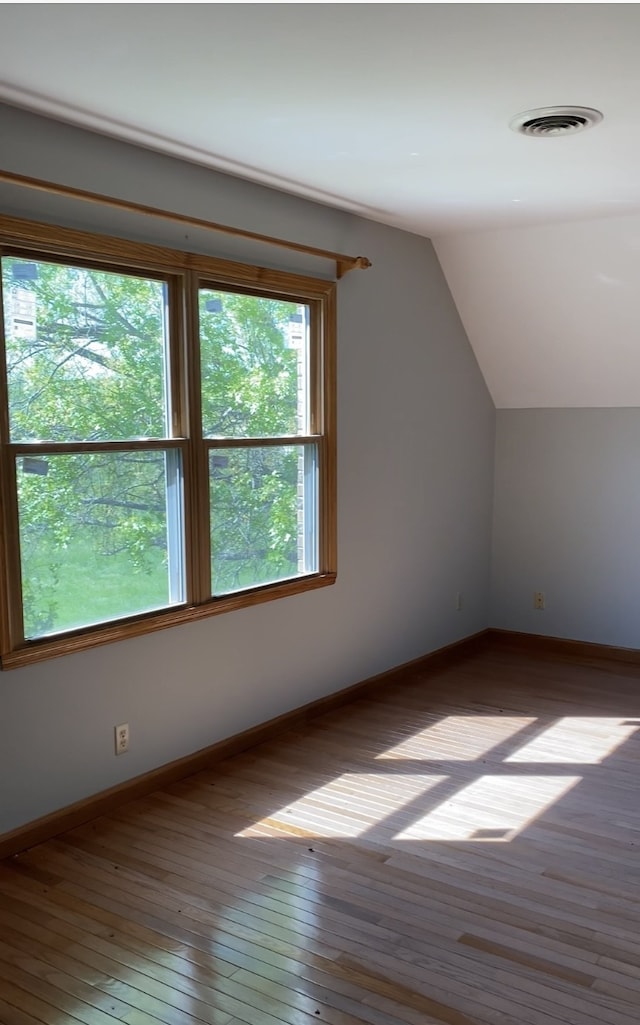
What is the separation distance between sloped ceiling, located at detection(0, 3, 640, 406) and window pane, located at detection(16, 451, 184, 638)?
1173mm

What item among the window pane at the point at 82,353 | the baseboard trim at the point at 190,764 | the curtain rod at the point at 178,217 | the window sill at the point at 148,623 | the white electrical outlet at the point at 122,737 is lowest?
the baseboard trim at the point at 190,764

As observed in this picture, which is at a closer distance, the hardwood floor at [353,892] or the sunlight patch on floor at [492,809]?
the hardwood floor at [353,892]

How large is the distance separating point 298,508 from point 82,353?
1.42 meters

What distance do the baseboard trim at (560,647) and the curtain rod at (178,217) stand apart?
104 inches

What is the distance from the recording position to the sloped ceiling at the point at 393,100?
206 cm

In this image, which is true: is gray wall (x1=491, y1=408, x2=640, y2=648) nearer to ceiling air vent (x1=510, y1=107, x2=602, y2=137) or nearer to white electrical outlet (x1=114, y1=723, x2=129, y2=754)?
ceiling air vent (x1=510, y1=107, x2=602, y2=137)

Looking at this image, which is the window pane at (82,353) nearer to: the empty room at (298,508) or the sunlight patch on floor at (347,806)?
the empty room at (298,508)

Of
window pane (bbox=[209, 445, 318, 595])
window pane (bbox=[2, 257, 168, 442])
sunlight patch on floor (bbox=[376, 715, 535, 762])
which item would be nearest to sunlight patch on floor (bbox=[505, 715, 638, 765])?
sunlight patch on floor (bbox=[376, 715, 535, 762])

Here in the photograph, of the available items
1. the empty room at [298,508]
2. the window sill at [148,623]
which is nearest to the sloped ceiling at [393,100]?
the empty room at [298,508]

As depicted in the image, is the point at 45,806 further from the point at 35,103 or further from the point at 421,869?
the point at 35,103

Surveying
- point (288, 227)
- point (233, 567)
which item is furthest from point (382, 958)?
point (288, 227)

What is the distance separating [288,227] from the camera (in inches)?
152

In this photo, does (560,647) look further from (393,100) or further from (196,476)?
(393,100)

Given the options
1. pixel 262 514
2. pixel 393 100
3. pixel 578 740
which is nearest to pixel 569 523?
pixel 578 740
